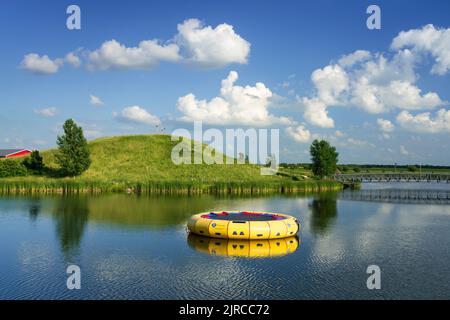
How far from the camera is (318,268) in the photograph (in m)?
24.7

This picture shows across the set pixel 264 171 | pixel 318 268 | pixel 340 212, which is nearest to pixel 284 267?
pixel 318 268

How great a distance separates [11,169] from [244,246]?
68.0 meters

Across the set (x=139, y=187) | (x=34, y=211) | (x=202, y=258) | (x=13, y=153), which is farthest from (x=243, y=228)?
(x=13, y=153)

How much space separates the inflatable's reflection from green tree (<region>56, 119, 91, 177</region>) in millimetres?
55131

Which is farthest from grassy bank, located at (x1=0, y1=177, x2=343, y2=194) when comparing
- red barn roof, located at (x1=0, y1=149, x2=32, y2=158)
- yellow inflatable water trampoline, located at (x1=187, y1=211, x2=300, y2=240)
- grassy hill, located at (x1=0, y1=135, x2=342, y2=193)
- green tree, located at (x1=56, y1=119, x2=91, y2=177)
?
yellow inflatable water trampoline, located at (x1=187, y1=211, x2=300, y2=240)

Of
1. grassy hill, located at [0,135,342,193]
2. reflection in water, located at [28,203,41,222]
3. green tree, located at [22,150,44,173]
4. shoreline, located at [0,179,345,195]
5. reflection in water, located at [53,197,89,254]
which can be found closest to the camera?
reflection in water, located at [53,197,89,254]

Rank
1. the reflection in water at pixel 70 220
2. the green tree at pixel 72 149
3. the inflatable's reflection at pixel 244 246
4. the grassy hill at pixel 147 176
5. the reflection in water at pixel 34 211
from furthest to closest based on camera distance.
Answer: the green tree at pixel 72 149 → the grassy hill at pixel 147 176 → the reflection in water at pixel 34 211 → the reflection in water at pixel 70 220 → the inflatable's reflection at pixel 244 246

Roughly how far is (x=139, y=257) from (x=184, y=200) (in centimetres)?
3297

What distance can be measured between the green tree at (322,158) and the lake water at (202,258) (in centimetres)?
4921

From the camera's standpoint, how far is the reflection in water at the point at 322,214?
3921 cm

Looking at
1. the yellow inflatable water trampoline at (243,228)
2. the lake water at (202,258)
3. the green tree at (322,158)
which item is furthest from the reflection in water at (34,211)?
the green tree at (322,158)

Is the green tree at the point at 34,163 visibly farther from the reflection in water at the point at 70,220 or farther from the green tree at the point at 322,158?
the green tree at the point at 322,158

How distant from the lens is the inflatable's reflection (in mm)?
28188

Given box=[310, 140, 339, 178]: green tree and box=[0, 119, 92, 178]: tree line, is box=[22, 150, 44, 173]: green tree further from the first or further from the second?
box=[310, 140, 339, 178]: green tree
